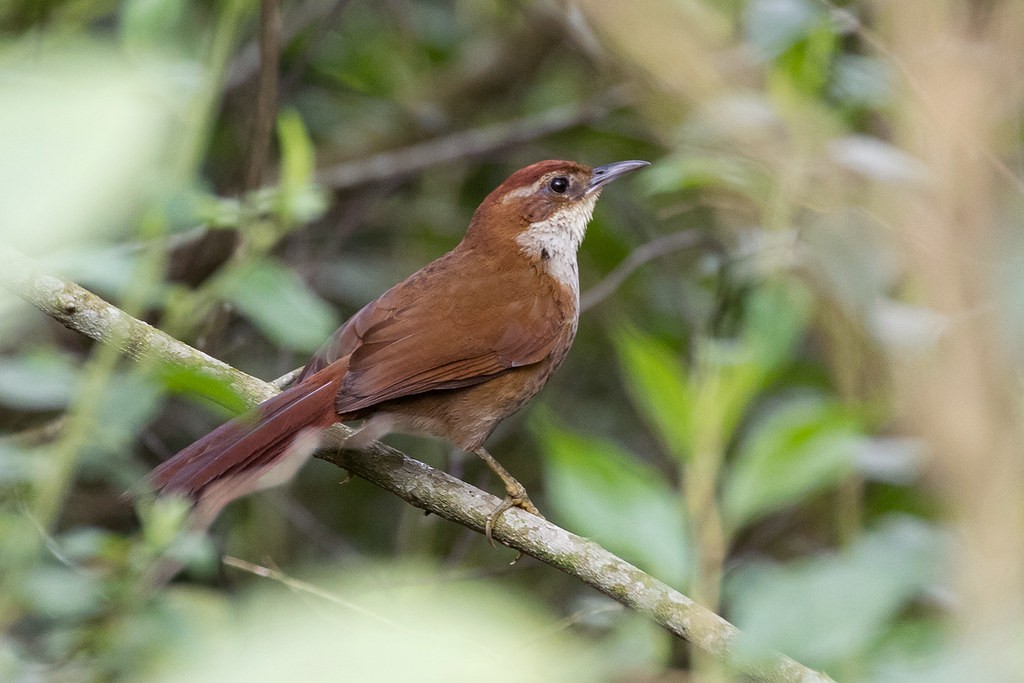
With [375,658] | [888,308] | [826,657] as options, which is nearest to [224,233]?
[888,308]

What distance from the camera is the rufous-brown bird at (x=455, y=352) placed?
2898 millimetres

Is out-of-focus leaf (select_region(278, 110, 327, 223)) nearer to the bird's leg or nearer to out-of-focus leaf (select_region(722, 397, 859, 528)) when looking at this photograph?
the bird's leg

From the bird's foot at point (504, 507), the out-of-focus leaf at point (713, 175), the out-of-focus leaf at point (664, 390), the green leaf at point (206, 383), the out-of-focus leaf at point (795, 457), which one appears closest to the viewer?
the green leaf at point (206, 383)

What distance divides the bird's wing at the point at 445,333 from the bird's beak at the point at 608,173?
614 mm

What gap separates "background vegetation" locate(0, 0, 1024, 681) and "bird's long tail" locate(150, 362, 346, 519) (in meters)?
0.14

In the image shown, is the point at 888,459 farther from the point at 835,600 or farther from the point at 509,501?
the point at 835,600

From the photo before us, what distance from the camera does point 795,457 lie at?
7.09ft

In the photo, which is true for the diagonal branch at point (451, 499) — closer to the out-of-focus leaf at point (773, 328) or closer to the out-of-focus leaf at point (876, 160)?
the out-of-focus leaf at point (773, 328)

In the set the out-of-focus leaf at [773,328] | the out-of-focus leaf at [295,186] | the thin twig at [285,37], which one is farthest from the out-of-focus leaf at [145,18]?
the thin twig at [285,37]

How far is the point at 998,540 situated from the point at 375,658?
0.74m

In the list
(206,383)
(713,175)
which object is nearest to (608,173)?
(713,175)

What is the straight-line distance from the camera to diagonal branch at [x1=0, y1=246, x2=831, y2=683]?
2338mm

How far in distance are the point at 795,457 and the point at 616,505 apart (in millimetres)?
394

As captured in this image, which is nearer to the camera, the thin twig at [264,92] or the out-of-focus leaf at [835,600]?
the out-of-focus leaf at [835,600]
